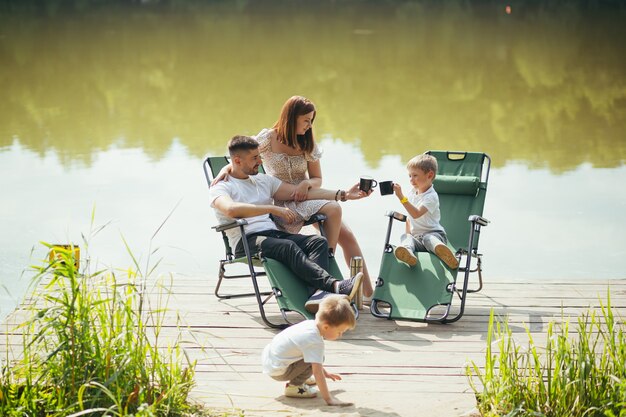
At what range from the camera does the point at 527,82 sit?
54.1ft

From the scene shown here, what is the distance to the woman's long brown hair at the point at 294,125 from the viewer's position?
5.48 meters

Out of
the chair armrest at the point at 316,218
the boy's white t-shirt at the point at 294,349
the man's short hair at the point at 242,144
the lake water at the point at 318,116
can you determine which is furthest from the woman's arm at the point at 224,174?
the boy's white t-shirt at the point at 294,349

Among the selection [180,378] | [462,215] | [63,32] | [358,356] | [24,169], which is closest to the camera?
[180,378]

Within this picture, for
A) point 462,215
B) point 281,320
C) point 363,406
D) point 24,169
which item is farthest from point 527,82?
point 363,406

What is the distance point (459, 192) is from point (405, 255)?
2.71 ft

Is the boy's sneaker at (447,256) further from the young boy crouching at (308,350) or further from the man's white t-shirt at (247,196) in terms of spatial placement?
the young boy crouching at (308,350)

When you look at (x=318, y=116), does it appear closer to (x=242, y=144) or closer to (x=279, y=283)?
(x=242, y=144)

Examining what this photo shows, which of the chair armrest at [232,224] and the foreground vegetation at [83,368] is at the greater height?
the chair armrest at [232,224]

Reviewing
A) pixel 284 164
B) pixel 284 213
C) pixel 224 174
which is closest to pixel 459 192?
pixel 284 164

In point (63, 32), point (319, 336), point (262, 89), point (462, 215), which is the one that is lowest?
point (319, 336)

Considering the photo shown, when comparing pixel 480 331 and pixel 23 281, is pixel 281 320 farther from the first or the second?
pixel 23 281

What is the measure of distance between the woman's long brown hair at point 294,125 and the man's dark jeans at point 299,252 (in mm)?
571

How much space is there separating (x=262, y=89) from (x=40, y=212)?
7.95m

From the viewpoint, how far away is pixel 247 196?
213 inches
